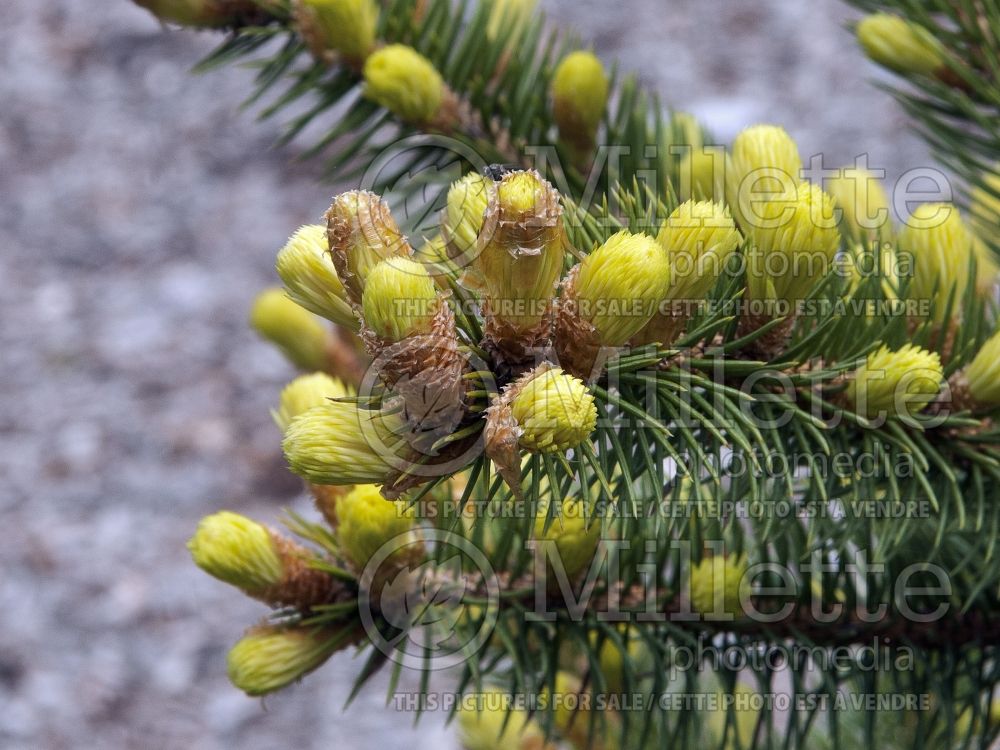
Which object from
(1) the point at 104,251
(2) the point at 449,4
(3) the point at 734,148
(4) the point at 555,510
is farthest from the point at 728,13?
(4) the point at 555,510

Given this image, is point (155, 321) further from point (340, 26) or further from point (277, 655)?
point (277, 655)

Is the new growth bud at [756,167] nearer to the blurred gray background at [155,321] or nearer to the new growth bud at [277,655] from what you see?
the new growth bud at [277,655]

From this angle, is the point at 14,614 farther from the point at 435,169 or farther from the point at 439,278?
the point at 439,278

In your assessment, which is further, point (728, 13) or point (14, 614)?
point (728, 13)

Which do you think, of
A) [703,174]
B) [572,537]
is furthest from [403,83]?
[572,537]

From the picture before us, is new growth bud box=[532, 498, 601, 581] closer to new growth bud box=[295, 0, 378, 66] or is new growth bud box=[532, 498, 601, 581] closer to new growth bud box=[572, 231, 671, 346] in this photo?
new growth bud box=[572, 231, 671, 346]
